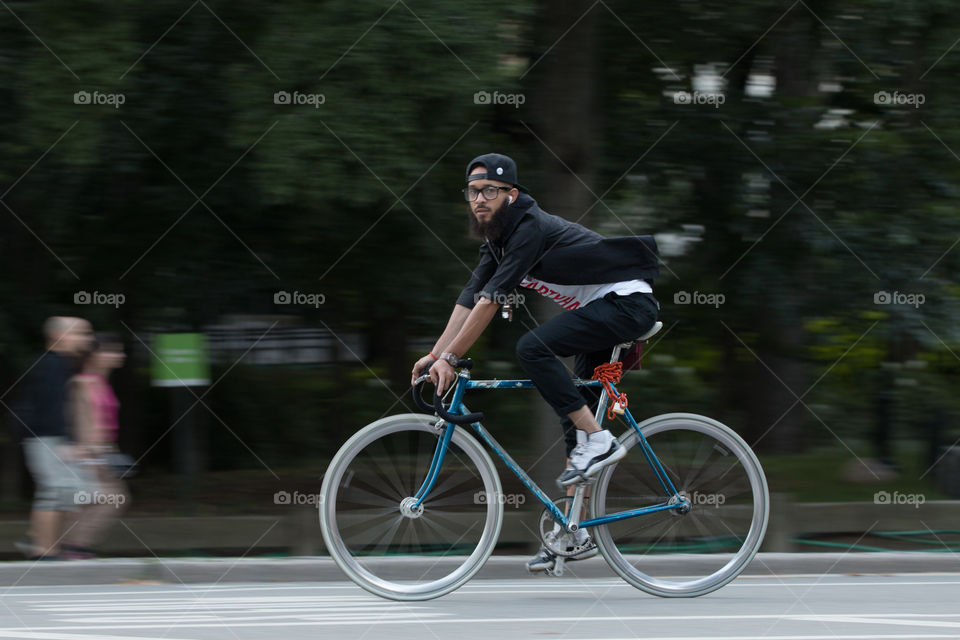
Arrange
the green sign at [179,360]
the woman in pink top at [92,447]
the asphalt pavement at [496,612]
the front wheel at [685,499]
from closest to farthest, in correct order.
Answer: the asphalt pavement at [496,612] < the front wheel at [685,499] < the woman in pink top at [92,447] < the green sign at [179,360]

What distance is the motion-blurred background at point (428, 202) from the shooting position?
24.6 feet

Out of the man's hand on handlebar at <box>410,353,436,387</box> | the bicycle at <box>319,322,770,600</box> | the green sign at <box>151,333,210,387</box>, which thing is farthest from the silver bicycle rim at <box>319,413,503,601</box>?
the green sign at <box>151,333,210,387</box>

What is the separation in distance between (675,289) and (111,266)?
4403 mm

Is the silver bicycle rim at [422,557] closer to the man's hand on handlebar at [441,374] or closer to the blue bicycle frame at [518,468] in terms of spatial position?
the blue bicycle frame at [518,468]

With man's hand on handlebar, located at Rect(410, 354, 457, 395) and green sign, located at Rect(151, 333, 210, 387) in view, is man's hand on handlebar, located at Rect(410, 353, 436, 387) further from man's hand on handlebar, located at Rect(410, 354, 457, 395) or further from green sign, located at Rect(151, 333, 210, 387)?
green sign, located at Rect(151, 333, 210, 387)

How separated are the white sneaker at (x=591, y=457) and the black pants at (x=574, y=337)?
0.50 ft

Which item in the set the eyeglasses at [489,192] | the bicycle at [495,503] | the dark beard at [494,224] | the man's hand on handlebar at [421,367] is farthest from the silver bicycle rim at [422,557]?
the eyeglasses at [489,192]

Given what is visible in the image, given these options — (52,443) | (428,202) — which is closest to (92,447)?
(52,443)

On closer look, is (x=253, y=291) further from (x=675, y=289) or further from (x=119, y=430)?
(x=675, y=289)

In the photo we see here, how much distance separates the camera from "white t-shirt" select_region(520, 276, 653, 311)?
504 cm

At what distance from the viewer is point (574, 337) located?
16.3 ft

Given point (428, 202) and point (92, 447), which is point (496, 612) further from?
point (428, 202)

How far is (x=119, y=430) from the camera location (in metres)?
10.5

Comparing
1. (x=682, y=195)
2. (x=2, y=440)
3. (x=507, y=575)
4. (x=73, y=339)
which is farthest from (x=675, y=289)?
(x=2, y=440)
